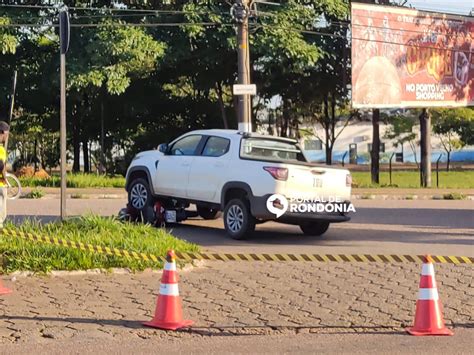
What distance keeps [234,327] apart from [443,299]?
2.63 meters

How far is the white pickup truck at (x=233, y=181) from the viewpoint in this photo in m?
13.2

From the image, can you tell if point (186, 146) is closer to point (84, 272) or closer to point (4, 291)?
point (84, 272)

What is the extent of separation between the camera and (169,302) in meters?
7.22

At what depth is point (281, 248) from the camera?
12.7 metres

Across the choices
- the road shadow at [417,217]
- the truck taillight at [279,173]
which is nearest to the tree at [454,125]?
the road shadow at [417,217]

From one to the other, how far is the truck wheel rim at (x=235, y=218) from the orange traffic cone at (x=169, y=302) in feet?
20.4

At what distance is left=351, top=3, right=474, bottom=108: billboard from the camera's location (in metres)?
28.8

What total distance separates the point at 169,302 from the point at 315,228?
24.8 ft

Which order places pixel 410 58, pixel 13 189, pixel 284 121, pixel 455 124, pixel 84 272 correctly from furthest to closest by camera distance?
pixel 455 124, pixel 284 121, pixel 410 58, pixel 13 189, pixel 84 272

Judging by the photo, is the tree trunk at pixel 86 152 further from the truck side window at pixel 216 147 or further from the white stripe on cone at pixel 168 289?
the white stripe on cone at pixel 168 289

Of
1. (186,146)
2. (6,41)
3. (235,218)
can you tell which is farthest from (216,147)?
(6,41)

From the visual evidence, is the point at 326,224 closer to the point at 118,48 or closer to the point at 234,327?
the point at 234,327

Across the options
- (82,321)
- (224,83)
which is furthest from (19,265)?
(224,83)

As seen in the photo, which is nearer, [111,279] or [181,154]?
[111,279]
